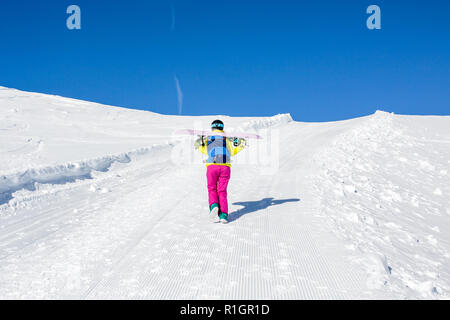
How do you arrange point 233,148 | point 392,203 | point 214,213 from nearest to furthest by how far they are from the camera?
point 214,213 → point 233,148 → point 392,203

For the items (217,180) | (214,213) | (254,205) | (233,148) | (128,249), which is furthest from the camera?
(254,205)

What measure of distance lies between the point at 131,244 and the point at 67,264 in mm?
959

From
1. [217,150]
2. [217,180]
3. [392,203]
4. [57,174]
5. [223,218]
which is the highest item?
[217,150]

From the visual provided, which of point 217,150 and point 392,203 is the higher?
point 217,150

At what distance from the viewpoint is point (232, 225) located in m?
6.29

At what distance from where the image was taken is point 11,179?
9.38 metres

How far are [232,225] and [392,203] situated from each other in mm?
5270

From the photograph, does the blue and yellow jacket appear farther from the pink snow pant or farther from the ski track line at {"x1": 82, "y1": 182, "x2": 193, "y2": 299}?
the ski track line at {"x1": 82, "y1": 182, "x2": 193, "y2": 299}

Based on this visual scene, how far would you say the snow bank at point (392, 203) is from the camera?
4836mm

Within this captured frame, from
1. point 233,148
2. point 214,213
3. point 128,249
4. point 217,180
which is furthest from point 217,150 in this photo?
point 128,249

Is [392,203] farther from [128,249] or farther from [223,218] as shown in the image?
[128,249]
